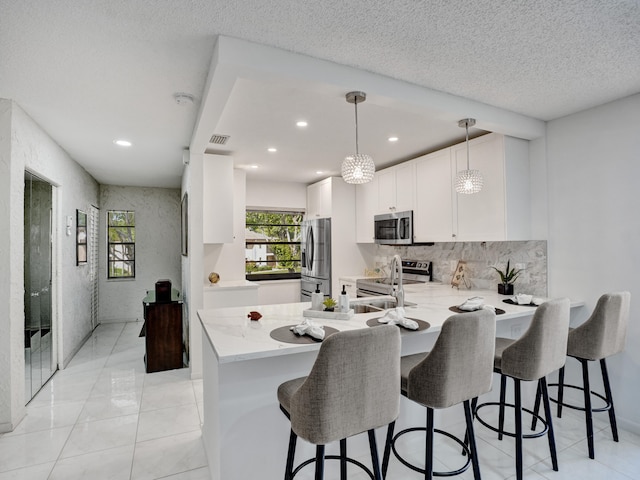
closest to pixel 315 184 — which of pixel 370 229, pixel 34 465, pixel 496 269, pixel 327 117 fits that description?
pixel 370 229

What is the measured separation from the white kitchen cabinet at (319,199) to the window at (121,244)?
3.15 metres

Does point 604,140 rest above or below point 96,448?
above

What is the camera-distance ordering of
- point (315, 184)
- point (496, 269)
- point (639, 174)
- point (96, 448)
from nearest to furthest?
point (96, 448)
point (639, 174)
point (496, 269)
point (315, 184)

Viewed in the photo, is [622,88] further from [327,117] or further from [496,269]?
[327,117]

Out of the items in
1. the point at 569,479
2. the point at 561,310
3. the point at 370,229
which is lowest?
the point at 569,479

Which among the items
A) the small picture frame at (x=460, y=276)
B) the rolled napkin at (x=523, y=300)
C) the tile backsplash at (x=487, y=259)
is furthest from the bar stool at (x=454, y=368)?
the small picture frame at (x=460, y=276)

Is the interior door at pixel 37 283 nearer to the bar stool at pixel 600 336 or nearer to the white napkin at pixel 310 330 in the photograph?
the white napkin at pixel 310 330

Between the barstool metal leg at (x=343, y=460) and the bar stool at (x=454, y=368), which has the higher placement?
the bar stool at (x=454, y=368)

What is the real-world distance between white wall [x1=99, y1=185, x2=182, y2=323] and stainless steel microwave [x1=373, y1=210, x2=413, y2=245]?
12.4ft

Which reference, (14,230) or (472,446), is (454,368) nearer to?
(472,446)

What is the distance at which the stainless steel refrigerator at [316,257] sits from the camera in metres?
5.09

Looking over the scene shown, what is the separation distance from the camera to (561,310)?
207 centimetres

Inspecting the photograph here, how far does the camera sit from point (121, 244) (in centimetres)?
614

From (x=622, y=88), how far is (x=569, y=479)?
101 inches
